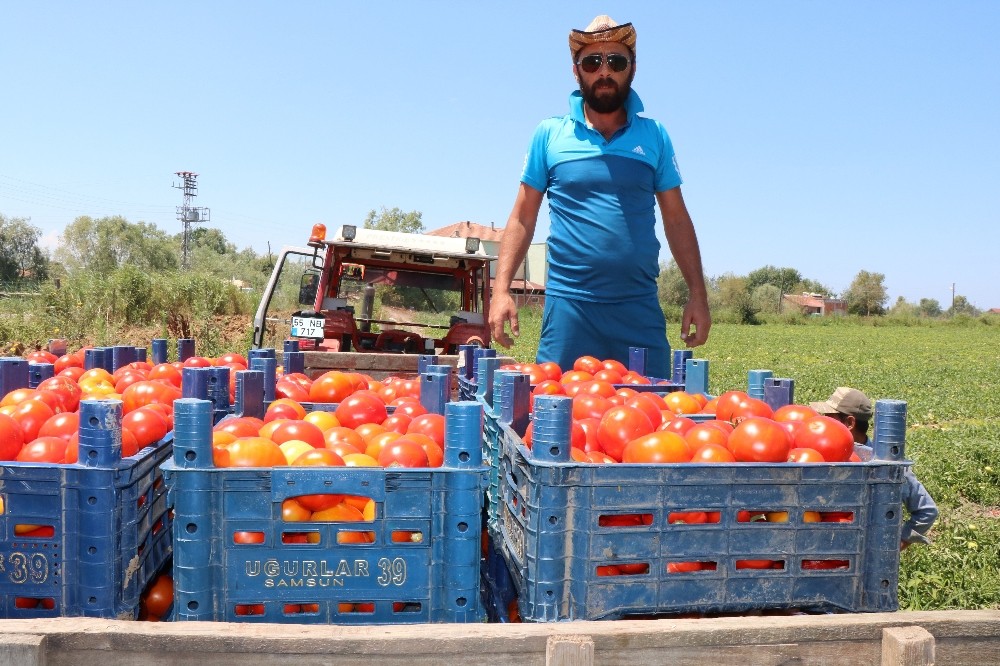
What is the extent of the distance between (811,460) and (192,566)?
5.31ft

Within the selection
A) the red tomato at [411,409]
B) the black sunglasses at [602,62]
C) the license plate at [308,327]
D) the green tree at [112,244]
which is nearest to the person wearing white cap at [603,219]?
the black sunglasses at [602,62]

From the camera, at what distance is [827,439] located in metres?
2.30

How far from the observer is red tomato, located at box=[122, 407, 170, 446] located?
236 centimetres

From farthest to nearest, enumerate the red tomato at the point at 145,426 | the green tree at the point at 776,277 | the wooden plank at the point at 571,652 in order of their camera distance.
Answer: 1. the green tree at the point at 776,277
2. the red tomato at the point at 145,426
3. the wooden plank at the point at 571,652

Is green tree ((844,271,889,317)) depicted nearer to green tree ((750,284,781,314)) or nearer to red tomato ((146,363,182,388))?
green tree ((750,284,781,314))

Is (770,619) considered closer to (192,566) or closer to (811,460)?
(811,460)

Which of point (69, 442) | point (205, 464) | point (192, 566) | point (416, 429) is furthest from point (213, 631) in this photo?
point (416, 429)

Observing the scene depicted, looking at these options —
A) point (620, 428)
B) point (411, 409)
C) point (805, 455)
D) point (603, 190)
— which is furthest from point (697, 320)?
point (805, 455)

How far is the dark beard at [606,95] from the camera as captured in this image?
4520 millimetres

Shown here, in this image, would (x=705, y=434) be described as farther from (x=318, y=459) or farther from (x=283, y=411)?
(x=283, y=411)

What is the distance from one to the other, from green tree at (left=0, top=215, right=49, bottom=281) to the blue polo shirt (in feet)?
214

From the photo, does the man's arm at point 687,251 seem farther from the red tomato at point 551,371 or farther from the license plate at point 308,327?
the license plate at point 308,327

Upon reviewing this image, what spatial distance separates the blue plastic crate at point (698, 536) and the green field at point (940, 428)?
281 centimetres

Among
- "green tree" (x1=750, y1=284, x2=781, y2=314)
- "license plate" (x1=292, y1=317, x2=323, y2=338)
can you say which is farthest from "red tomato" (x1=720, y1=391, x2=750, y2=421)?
"green tree" (x1=750, y1=284, x2=781, y2=314)
